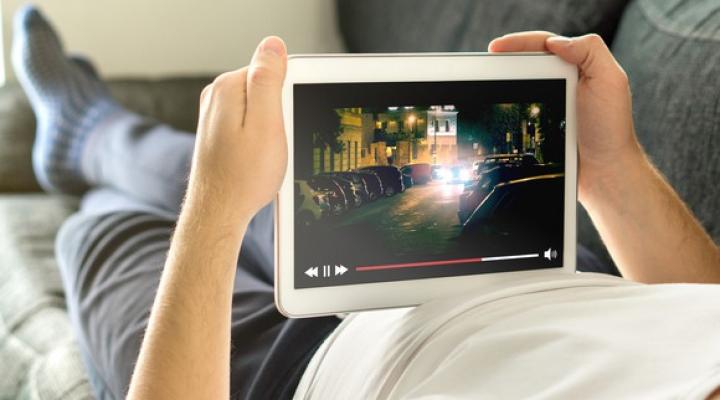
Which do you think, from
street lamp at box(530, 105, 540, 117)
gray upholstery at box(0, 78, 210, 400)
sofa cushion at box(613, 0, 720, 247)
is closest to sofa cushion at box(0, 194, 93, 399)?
gray upholstery at box(0, 78, 210, 400)

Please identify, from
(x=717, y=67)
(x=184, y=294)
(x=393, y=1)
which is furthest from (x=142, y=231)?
(x=393, y=1)

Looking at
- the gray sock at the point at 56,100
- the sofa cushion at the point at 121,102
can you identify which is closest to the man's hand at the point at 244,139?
the gray sock at the point at 56,100

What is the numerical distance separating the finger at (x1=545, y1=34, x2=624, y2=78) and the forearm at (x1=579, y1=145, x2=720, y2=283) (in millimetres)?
95

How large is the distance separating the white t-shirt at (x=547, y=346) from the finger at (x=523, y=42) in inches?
8.5

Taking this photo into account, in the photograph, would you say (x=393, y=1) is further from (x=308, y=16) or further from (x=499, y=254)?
(x=499, y=254)

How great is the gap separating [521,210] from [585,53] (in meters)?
0.15

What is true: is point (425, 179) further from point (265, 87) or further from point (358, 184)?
point (265, 87)

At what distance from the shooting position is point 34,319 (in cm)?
109

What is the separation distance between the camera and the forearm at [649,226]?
818 millimetres

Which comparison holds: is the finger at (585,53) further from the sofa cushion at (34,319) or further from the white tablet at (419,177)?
the sofa cushion at (34,319)

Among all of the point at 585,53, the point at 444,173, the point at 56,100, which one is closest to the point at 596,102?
the point at 585,53

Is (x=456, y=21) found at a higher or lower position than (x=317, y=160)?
higher

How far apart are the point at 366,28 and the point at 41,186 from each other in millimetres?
778

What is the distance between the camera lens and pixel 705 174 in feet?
3.18
